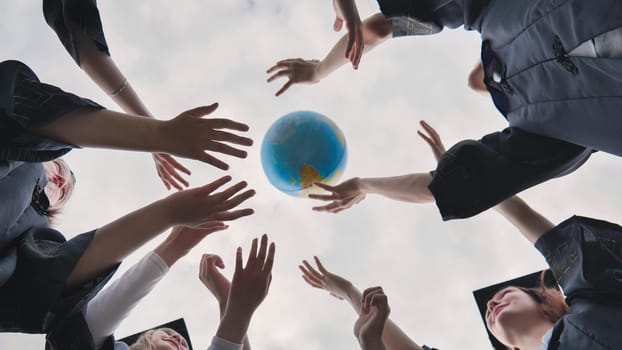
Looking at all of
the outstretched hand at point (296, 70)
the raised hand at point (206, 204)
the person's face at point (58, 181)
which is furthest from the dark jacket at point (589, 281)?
the person's face at point (58, 181)

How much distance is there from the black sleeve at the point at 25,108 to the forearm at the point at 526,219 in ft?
7.46

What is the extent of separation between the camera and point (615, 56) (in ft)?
4.66

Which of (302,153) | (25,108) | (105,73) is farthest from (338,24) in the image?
(25,108)

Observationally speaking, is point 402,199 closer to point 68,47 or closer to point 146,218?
point 146,218

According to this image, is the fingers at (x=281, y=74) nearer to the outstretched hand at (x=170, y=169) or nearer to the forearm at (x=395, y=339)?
the outstretched hand at (x=170, y=169)

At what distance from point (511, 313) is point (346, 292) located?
1.15 metres

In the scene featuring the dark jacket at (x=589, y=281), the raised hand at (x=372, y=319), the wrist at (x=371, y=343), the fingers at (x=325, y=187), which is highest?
the fingers at (x=325, y=187)

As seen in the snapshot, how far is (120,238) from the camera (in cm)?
172

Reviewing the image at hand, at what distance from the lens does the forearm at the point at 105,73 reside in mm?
2348

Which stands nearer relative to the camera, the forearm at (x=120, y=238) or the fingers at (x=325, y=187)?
the forearm at (x=120, y=238)

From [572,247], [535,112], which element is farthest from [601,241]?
[535,112]

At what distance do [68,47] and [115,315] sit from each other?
56.9 inches

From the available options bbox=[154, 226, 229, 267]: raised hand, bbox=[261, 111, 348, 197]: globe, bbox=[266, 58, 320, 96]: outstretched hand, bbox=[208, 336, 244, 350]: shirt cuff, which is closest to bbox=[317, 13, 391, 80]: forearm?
bbox=[266, 58, 320, 96]: outstretched hand

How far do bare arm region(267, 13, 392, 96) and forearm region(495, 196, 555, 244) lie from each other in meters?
1.31
